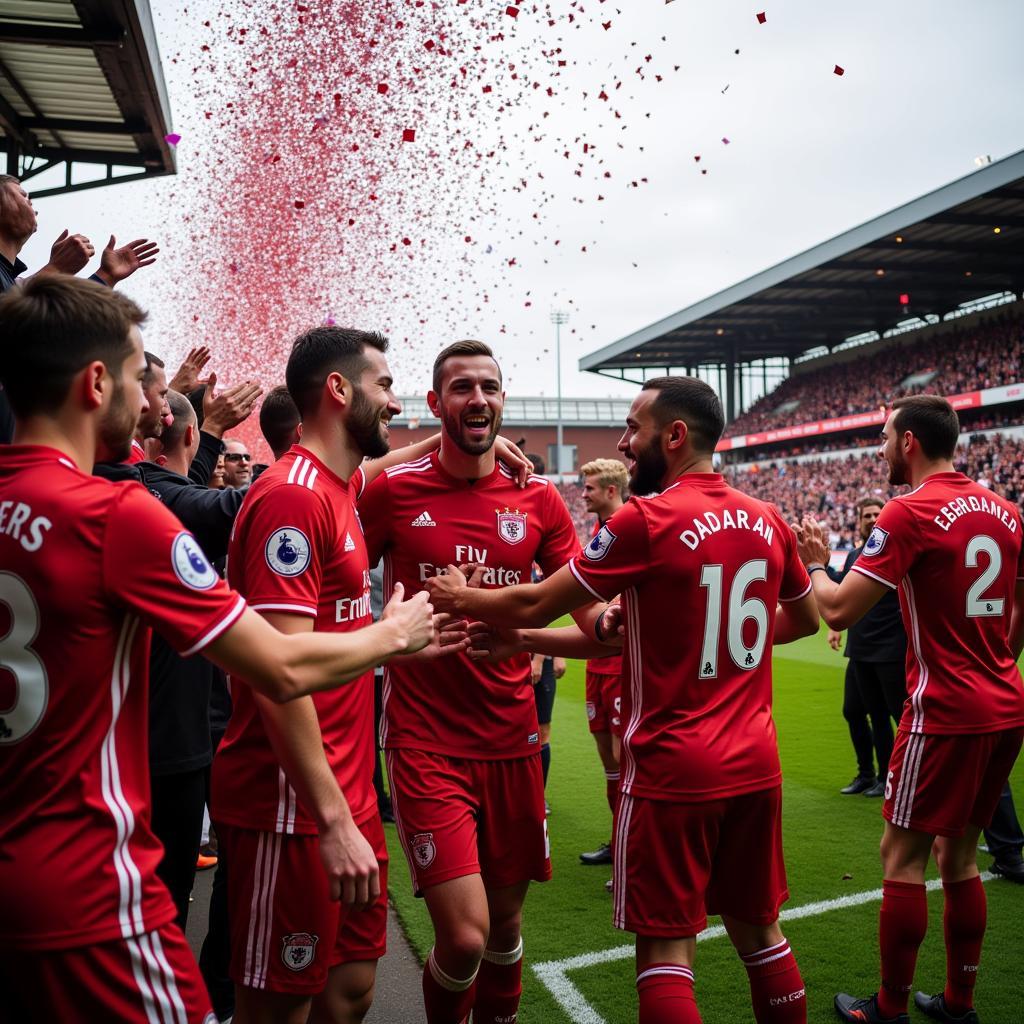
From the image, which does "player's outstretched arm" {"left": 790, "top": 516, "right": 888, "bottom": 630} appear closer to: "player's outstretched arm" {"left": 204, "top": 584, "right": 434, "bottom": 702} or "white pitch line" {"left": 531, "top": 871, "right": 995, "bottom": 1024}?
"white pitch line" {"left": 531, "top": 871, "right": 995, "bottom": 1024}

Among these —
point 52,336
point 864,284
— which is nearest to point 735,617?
point 52,336

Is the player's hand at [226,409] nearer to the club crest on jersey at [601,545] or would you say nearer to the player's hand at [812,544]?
the club crest on jersey at [601,545]

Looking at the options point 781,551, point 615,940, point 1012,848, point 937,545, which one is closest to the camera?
point 781,551

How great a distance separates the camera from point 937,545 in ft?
12.9

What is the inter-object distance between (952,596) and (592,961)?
2.48m

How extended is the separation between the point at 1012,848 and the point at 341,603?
4.94 meters

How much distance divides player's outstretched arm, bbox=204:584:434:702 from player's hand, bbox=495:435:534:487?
1801mm

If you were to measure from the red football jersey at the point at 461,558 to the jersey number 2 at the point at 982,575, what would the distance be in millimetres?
1669

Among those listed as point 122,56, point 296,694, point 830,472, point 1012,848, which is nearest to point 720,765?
point 296,694

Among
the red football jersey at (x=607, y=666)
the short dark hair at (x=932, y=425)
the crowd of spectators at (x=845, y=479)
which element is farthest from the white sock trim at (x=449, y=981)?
the crowd of spectators at (x=845, y=479)

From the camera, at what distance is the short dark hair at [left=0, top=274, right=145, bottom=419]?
1900 millimetres

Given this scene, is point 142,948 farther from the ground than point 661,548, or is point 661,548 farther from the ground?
point 661,548

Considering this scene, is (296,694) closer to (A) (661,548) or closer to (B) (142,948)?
(B) (142,948)

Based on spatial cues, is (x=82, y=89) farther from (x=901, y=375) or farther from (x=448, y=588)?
(x=901, y=375)
